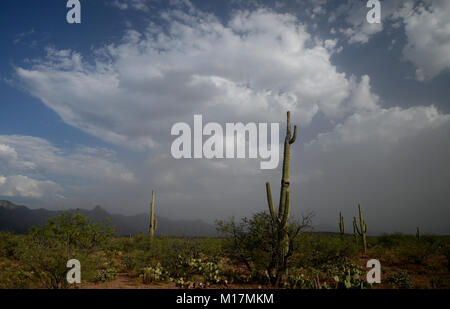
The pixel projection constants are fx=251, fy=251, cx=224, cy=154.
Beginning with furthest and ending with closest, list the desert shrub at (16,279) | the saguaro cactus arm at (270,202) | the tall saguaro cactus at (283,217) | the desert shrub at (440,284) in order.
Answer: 1. the saguaro cactus arm at (270,202)
2. the tall saguaro cactus at (283,217)
3. the desert shrub at (440,284)
4. the desert shrub at (16,279)

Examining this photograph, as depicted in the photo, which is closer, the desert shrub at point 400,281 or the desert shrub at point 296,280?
the desert shrub at point 296,280

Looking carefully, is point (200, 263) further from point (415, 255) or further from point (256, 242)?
point (415, 255)

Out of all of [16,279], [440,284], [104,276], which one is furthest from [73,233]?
[440,284]

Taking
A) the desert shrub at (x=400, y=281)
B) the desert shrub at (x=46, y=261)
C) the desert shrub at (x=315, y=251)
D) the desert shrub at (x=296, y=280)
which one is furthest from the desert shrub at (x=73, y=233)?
the desert shrub at (x=400, y=281)

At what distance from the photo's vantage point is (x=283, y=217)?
385 inches

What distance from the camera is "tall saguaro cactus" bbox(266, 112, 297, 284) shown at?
9.45 metres

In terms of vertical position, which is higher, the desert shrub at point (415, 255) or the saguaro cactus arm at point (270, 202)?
the saguaro cactus arm at point (270, 202)

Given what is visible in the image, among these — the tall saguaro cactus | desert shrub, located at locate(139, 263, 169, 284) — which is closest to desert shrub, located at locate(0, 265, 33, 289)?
desert shrub, located at locate(139, 263, 169, 284)

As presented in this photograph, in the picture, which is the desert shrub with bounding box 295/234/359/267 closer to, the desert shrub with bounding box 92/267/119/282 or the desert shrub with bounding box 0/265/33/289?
the desert shrub with bounding box 92/267/119/282

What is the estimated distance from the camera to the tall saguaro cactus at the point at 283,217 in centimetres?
945

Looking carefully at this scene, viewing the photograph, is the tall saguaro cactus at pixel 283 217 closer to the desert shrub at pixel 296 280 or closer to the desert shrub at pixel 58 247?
the desert shrub at pixel 296 280

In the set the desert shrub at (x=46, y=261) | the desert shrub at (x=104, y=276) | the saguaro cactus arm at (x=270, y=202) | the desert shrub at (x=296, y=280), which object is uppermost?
the saguaro cactus arm at (x=270, y=202)
